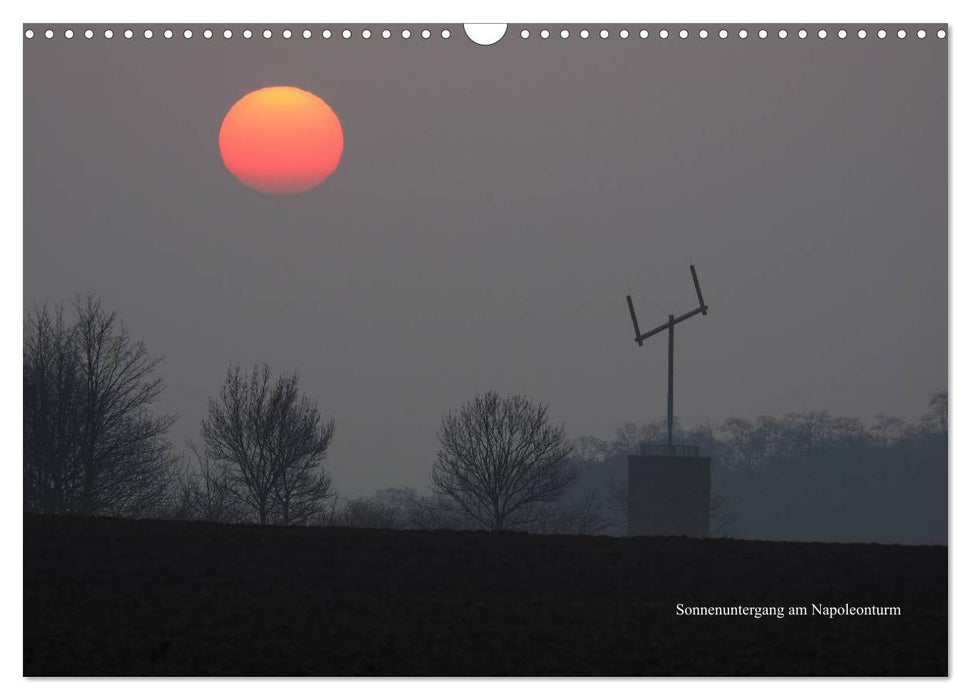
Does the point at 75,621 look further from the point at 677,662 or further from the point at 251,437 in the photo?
the point at 251,437

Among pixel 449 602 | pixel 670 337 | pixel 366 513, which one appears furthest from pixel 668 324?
pixel 449 602

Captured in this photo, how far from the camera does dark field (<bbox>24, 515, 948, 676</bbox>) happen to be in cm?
954

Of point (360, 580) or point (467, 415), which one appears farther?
point (467, 415)

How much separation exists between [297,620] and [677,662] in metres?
3.03

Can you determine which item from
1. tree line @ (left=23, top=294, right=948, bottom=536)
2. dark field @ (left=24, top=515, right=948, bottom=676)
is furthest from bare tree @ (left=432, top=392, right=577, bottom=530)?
dark field @ (left=24, top=515, right=948, bottom=676)

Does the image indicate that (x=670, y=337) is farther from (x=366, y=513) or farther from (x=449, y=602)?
(x=449, y=602)

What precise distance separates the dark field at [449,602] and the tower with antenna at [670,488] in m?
22.9

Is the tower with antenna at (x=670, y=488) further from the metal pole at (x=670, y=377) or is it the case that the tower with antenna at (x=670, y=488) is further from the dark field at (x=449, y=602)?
the dark field at (x=449, y=602)

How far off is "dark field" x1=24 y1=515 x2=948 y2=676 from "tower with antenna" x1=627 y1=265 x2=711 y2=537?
22.9m

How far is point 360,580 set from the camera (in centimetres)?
1327

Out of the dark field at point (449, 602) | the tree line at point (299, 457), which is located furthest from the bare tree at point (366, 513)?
the dark field at point (449, 602)

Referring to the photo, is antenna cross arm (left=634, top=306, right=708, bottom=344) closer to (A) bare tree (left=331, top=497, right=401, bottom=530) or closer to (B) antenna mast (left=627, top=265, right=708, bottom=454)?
(B) antenna mast (left=627, top=265, right=708, bottom=454)

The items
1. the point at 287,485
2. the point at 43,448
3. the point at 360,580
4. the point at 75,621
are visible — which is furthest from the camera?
the point at 287,485

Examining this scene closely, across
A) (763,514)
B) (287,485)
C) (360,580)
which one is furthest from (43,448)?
(763,514)
